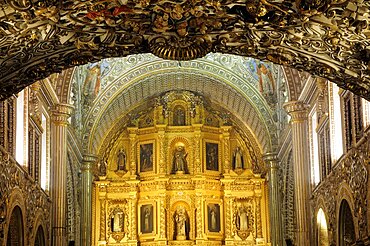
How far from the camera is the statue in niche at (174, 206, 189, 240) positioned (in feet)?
125

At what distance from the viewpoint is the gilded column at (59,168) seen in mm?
29372

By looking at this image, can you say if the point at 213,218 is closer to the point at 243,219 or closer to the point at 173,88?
the point at 243,219

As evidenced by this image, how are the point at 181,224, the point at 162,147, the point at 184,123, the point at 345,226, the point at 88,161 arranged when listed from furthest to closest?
the point at 184,123 → the point at 162,147 → the point at 181,224 → the point at 88,161 → the point at 345,226

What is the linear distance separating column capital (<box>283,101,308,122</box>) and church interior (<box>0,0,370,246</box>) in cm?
5

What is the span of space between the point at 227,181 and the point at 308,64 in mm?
21823

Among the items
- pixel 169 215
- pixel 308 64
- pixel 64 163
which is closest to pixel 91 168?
pixel 169 215

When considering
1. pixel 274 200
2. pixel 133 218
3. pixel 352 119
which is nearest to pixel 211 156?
pixel 274 200

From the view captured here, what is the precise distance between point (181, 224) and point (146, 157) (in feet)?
11.0

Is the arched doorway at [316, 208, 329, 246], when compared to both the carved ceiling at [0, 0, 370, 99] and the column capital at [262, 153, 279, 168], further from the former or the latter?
the carved ceiling at [0, 0, 370, 99]

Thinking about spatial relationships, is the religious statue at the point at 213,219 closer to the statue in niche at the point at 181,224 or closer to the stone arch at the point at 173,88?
the statue in niche at the point at 181,224

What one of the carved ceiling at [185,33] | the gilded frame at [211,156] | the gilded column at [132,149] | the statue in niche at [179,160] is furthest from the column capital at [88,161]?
the carved ceiling at [185,33]

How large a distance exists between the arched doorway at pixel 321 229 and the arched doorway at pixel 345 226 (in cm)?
260

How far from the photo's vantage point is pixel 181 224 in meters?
38.2

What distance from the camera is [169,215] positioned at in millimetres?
38312
